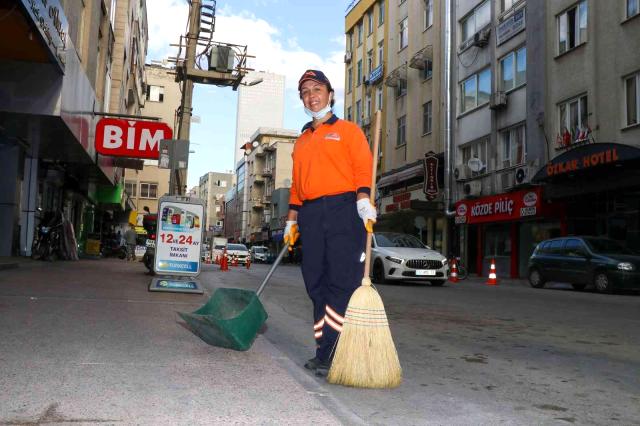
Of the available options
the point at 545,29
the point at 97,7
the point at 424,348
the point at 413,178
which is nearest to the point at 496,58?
the point at 545,29

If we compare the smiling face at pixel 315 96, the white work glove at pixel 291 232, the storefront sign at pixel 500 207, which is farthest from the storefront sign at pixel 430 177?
the smiling face at pixel 315 96

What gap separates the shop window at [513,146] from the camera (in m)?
23.8

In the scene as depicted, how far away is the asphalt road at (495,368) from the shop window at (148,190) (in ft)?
184

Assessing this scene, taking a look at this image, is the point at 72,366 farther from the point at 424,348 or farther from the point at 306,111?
the point at 424,348

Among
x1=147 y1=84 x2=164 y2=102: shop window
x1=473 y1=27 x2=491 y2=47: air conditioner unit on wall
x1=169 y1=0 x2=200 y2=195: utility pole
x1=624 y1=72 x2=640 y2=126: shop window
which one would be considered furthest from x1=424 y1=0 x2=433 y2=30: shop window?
x1=147 y1=84 x2=164 y2=102: shop window

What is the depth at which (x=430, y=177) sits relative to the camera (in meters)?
29.3

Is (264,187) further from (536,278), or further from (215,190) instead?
(536,278)

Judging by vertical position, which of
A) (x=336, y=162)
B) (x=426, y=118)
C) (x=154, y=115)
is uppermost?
(x=154, y=115)

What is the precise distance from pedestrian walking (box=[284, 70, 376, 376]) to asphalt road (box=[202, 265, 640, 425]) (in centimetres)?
44

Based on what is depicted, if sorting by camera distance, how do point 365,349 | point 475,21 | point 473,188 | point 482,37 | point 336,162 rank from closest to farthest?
point 365,349 → point 336,162 → point 482,37 → point 473,188 → point 475,21

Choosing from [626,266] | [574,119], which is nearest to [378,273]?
[626,266]

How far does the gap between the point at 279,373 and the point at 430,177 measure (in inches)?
1032

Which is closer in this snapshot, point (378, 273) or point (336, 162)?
point (336, 162)

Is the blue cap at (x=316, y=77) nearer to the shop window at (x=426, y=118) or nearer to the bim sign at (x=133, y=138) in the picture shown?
the bim sign at (x=133, y=138)
